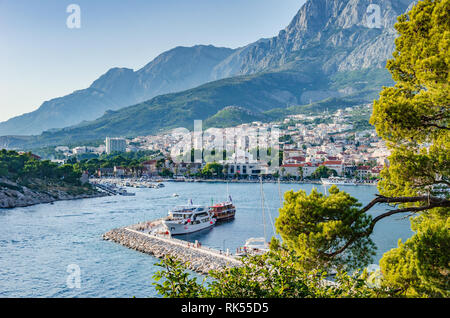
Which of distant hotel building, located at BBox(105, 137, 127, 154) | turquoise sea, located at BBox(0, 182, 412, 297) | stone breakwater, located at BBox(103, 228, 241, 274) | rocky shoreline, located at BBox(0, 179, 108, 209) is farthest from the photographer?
distant hotel building, located at BBox(105, 137, 127, 154)

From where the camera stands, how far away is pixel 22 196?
2961cm

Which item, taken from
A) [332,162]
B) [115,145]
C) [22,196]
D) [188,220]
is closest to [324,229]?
[188,220]

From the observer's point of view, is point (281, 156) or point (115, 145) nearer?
point (281, 156)

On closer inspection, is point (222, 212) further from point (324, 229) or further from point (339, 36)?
point (339, 36)

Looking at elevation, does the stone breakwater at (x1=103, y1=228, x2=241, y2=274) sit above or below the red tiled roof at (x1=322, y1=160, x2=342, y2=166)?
below

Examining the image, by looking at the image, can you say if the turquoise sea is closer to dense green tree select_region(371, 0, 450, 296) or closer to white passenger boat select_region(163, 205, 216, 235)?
white passenger boat select_region(163, 205, 216, 235)

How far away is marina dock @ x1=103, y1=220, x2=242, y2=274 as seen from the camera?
43.7 ft

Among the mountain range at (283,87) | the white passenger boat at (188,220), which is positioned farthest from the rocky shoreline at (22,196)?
the mountain range at (283,87)

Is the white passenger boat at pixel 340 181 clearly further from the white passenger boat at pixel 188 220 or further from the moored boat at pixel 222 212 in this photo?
the white passenger boat at pixel 188 220

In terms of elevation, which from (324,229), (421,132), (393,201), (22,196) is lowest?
(22,196)

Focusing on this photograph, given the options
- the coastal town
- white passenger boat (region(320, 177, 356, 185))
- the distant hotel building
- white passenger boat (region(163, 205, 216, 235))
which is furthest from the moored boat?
the distant hotel building

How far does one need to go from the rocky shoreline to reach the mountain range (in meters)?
79.1

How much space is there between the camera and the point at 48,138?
11375 cm

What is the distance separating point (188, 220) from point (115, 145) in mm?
74069
